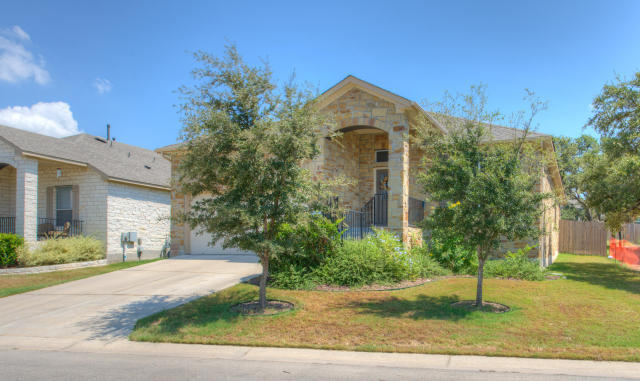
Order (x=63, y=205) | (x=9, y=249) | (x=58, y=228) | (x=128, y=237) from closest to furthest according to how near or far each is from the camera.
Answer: (x=9, y=249)
(x=128, y=237)
(x=58, y=228)
(x=63, y=205)

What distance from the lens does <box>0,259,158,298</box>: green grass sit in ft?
34.1

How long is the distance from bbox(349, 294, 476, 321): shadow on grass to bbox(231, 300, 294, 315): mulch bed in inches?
51.6

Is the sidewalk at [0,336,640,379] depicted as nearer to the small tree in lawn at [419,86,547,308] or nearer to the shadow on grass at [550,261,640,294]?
the small tree in lawn at [419,86,547,308]

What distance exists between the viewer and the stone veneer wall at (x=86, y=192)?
15820mm

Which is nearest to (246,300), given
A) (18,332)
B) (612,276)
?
(18,332)

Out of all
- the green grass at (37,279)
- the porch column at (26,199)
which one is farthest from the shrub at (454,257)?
the porch column at (26,199)

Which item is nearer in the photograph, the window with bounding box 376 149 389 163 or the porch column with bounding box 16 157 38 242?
the porch column with bounding box 16 157 38 242

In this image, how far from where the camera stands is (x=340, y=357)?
566cm

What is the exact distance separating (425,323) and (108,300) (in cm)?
671

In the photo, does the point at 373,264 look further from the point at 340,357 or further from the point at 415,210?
the point at 340,357

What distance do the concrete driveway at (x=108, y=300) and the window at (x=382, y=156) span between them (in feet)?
20.3

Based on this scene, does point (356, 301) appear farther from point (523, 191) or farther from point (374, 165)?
point (374, 165)

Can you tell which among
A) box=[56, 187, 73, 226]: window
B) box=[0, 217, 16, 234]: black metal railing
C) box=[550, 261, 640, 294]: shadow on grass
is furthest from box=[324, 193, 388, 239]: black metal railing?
box=[0, 217, 16, 234]: black metal railing

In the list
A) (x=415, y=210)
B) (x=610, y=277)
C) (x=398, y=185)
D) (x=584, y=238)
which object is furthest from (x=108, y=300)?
(x=584, y=238)
